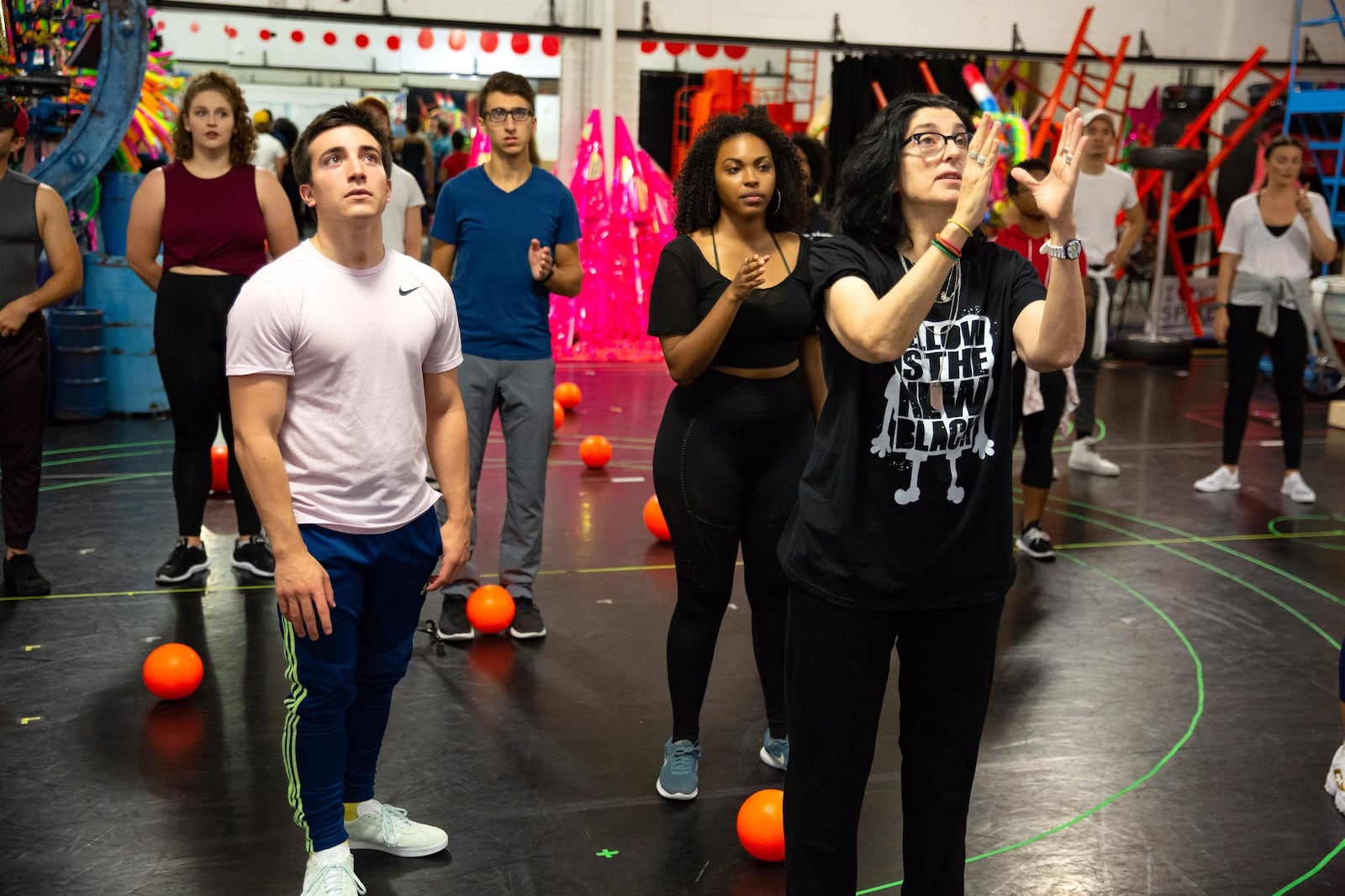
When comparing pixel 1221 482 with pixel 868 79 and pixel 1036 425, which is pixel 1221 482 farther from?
pixel 868 79

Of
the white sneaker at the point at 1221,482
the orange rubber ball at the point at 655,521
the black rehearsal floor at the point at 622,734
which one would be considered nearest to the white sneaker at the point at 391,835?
the black rehearsal floor at the point at 622,734

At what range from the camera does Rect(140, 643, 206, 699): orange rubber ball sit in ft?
13.4

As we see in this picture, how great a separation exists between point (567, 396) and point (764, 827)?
20.1 feet

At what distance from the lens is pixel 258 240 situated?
5.00 metres

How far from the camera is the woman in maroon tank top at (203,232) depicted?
4863mm

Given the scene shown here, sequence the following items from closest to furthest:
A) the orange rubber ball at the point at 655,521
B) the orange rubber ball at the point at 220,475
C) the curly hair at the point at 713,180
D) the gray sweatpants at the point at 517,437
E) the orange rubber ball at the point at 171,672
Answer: the curly hair at the point at 713,180 < the orange rubber ball at the point at 171,672 < the gray sweatpants at the point at 517,437 < the orange rubber ball at the point at 655,521 < the orange rubber ball at the point at 220,475

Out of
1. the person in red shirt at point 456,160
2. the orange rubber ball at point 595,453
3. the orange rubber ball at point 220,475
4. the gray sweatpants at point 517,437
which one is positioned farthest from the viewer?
the person in red shirt at point 456,160

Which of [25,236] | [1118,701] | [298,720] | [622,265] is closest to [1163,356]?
[622,265]

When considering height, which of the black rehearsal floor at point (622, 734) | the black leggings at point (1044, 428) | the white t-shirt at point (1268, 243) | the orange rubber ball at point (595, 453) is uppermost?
the white t-shirt at point (1268, 243)

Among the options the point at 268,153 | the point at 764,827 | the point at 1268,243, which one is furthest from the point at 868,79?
the point at 764,827

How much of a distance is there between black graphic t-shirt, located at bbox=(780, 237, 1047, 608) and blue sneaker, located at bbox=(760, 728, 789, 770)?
143cm

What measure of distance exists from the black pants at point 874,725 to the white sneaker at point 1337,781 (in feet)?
5.59

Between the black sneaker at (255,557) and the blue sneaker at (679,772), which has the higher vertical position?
the black sneaker at (255,557)

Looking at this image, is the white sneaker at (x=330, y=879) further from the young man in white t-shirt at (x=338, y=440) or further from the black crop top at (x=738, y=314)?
the black crop top at (x=738, y=314)
